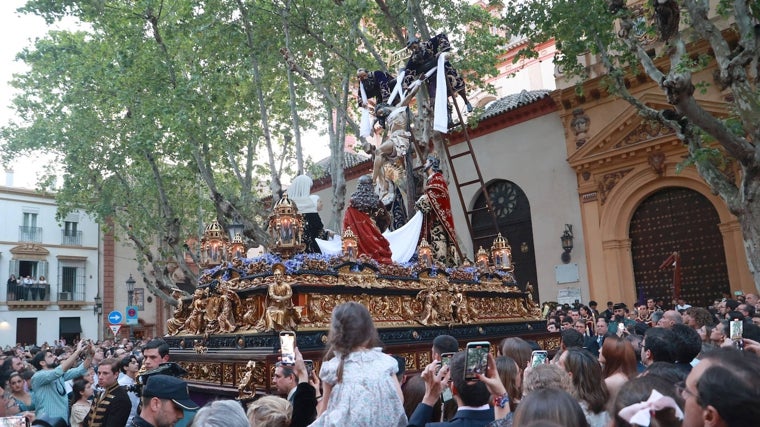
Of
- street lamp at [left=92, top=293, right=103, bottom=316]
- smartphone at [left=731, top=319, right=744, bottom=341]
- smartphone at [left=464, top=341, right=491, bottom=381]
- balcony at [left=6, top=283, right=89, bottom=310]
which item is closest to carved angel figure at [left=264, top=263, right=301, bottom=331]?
smartphone at [left=464, top=341, right=491, bottom=381]

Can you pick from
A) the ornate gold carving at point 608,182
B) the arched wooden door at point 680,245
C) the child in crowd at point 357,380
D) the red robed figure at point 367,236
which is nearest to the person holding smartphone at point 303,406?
the child in crowd at point 357,380

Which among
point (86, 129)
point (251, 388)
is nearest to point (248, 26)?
point (86, 129)

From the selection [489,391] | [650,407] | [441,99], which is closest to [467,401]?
[489,391]

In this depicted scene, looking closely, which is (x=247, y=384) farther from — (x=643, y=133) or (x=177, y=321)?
(x=643, y=133)

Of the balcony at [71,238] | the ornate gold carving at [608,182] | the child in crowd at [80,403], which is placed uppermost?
the balcony at [71,238]

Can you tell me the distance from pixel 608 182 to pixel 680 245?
2.75m

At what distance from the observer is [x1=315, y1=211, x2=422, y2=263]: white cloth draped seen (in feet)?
34.3

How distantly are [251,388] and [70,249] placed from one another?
111 feet

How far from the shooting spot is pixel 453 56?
55.2 ft

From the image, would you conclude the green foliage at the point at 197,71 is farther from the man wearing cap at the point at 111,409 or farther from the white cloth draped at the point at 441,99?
the man wearing cap at the point at 111,409

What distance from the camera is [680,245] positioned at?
17719 mm

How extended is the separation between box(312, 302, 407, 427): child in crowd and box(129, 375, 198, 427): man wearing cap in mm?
877

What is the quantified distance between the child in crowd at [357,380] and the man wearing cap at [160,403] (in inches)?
34.5

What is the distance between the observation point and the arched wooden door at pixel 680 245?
16938 millimetres
